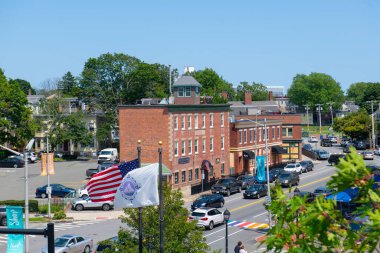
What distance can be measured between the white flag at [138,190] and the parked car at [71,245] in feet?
46.5

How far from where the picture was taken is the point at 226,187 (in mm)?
60125

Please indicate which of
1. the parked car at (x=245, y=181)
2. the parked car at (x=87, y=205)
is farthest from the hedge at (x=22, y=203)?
the parked car at (x=245, y=181)

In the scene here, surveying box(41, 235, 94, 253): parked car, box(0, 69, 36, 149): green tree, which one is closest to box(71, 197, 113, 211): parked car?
box(41, 235, 94, 253): parked car

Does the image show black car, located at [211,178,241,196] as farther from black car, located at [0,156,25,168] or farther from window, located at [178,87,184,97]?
black car, located at [0,156,25,168]

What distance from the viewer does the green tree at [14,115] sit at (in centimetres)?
8419

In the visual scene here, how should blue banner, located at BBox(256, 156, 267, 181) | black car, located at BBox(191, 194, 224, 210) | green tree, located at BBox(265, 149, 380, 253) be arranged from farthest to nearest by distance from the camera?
black car, located at BBox(191, 194, 224, 210), blue banner, located at BBox(256, 156, 267, 181), green tree, located at BBox(265, 149, 380, 253)

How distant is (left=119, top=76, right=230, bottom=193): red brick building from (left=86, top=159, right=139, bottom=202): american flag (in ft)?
127

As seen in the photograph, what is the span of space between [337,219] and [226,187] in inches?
1977

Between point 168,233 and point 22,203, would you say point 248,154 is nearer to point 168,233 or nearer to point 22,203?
point 22,203

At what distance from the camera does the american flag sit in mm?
22344

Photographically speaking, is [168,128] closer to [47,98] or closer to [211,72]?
[47,98]

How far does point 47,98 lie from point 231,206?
52852 millimetres

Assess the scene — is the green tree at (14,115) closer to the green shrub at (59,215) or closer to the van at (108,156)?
the van at (108,156)

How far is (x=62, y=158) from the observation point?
93688mm
